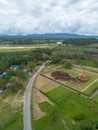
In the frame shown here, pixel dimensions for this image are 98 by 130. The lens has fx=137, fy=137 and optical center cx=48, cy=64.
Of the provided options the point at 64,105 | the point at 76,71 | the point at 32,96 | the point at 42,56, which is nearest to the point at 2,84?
the point at 32,96

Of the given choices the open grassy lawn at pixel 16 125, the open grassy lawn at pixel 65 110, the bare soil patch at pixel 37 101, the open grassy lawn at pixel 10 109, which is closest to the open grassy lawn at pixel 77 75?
the open grassy lawn at pixel 65 110

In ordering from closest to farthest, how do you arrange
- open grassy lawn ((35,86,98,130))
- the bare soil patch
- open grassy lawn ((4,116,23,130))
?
1. open grassy lawn ((4,116,23,130))
2. open grassy lawn ((35,86,98,130))
3. the bare soil patch

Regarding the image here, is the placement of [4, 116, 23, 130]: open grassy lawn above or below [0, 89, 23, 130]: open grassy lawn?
above

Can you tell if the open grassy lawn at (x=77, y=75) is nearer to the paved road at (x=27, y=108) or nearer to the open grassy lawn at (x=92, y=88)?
the open grassy lawn at (x=92, y=88)

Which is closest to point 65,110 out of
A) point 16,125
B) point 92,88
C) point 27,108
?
point 27,108

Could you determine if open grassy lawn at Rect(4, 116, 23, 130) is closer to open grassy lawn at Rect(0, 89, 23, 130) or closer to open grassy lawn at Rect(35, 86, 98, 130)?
open grassy lawn at Rect(0, 89, 23, 130)

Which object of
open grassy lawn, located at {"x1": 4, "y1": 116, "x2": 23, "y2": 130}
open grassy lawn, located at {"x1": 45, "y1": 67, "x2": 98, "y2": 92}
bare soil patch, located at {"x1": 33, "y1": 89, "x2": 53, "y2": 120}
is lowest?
open grassy lawn, located at {"x1": 45, "y1": 67, "x2": 98, "y2": 92}

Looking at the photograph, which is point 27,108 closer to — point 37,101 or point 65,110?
point 37,101

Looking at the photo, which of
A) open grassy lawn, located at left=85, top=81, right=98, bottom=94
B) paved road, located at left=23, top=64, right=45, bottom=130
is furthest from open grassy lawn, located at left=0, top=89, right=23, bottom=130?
open grassy lawn, located at left=85, top=81, right=98, bottom=94

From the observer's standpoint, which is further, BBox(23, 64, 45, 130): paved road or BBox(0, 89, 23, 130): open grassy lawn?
BBox(0, 89, 23, 130): open grassy lawn
